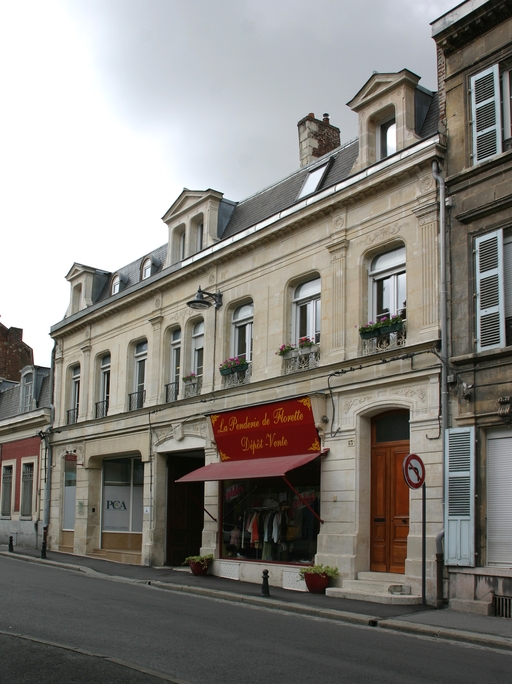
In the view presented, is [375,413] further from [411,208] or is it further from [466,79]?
[466,79]

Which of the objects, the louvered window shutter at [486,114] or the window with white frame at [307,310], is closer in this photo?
the louvered window shutter at [486,114]

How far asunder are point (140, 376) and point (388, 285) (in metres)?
10.9

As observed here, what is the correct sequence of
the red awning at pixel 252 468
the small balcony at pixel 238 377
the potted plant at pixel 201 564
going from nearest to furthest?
the red awning at pixel 252 468 < the potted plant at pixel 201 564 < the small balcony at pixel 238 377

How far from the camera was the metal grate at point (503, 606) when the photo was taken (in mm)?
11961

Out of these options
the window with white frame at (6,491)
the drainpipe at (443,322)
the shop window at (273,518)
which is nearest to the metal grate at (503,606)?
the drainpipe at (443,322)

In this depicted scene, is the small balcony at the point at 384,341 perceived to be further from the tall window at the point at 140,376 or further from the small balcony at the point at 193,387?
the tall window at the point at 140,376

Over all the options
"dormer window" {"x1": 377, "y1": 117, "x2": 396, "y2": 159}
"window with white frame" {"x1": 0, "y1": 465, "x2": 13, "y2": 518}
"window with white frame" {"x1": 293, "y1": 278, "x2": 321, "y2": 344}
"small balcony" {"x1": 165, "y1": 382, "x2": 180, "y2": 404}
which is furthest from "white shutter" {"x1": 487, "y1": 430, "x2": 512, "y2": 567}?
"window with white frame" {"x1": 0, "y1": 465, "x2": 13, "y2": 518}

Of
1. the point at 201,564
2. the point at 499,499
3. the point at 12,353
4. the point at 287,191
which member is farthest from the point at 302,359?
the point at 12,353

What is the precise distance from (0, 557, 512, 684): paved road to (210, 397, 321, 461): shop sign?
4384 millimetres

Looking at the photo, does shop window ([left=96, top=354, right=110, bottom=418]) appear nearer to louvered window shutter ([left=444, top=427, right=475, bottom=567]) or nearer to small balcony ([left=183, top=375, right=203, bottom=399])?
small balcony ([left=183, top=375, right=203, bottom=399])

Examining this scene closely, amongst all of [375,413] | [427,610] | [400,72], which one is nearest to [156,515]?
[375,413]

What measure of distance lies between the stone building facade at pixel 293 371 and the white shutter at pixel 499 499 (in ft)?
3.30

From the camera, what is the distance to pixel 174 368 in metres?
22.8

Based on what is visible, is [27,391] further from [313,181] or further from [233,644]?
[233,644]
